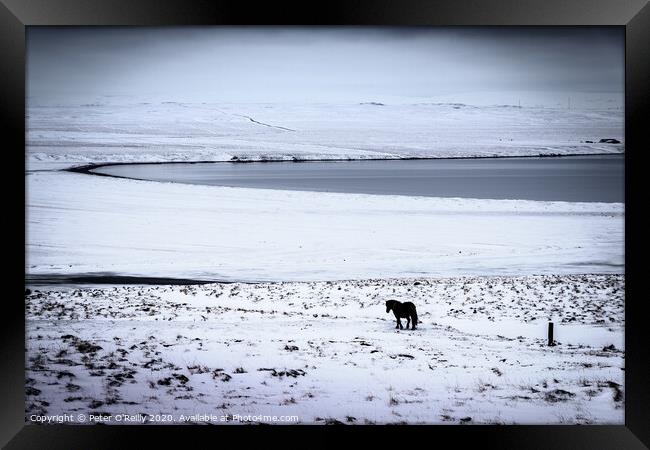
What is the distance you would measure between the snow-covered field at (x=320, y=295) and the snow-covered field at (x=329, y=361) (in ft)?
0.06

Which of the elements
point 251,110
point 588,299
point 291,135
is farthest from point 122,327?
point 588,299

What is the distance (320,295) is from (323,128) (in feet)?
8.39

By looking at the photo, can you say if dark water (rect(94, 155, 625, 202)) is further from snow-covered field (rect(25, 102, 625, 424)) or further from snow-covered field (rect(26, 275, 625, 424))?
snow-covered field (rect(26, 275, 625, 424))

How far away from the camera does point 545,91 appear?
7805 mm

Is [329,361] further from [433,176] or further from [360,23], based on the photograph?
[433,176]

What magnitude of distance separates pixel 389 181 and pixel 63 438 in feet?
30.5

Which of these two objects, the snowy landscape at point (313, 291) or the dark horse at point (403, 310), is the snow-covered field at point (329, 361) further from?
the dark horse at point (403, 310)

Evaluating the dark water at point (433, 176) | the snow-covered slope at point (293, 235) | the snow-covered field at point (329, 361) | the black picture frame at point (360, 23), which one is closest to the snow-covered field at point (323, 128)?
the dark water at point (433, 176)

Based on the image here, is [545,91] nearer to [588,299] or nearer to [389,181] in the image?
[588,299]

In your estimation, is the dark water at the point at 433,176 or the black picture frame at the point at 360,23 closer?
the black picture frame at the point at 360,23

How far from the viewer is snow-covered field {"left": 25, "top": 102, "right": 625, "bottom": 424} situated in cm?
654

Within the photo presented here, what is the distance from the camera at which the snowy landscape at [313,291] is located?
21.4 ft

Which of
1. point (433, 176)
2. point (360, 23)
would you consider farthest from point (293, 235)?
point (360, 23)

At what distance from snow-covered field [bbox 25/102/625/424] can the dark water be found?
0.26 m
